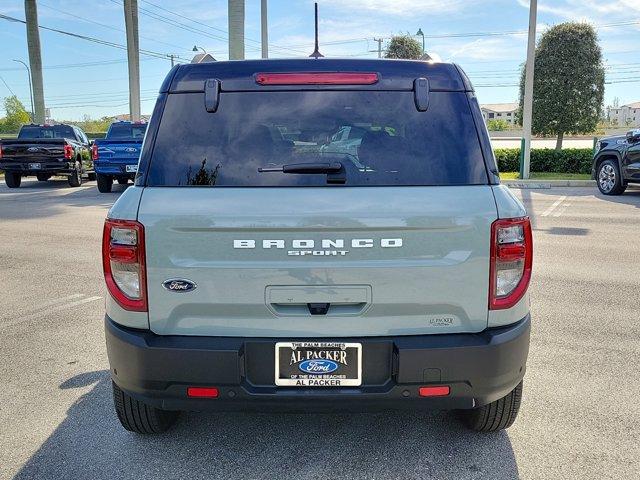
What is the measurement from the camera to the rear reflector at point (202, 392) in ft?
8.57

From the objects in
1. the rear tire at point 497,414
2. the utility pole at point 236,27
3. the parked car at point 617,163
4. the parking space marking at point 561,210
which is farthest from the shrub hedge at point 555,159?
the rear tire at point 497,414

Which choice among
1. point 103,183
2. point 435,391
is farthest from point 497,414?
point 103,183

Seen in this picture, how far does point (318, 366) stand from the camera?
103 inches

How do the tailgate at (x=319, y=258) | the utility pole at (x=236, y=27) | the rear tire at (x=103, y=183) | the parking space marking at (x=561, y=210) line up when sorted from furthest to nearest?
the utility pole at (x=236, y=27) < the rear tire at (x=103, y=183) < the parking space marking at (x=561, y=210) < the tailgate at (x=319, y=258)

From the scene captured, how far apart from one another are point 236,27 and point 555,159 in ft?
37.8

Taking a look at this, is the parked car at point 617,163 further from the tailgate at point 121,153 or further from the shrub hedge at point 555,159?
the tailgate at point 121,153

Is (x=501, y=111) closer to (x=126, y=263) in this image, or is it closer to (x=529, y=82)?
(x=529, y=82)

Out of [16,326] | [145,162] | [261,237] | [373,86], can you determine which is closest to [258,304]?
[261,237]

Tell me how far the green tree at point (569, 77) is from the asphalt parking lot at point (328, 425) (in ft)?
59.4

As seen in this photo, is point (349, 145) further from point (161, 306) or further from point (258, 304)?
point (161, 306)

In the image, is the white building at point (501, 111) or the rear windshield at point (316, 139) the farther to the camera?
the white building at point (501, 111)

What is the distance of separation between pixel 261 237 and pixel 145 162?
0.64m

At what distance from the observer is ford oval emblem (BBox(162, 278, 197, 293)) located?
8.44 ft

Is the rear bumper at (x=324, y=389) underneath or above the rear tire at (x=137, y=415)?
above
